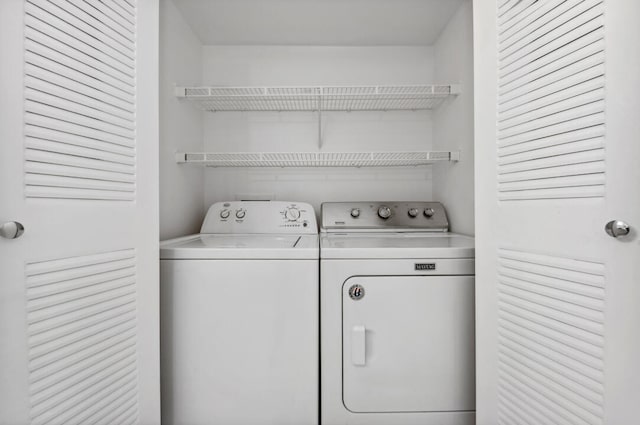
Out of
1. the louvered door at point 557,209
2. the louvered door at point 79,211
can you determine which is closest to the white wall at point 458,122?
the louvered door at point 557,209

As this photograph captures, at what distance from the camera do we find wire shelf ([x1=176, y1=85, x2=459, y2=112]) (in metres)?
1.89

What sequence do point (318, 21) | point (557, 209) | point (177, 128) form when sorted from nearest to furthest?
point (557, 209) < point (177, 128) < point (318, 21)

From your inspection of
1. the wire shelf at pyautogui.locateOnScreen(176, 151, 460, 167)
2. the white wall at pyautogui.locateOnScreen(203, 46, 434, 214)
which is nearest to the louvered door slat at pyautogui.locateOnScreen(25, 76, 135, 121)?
the wire shelf at pyautogui.locateOnScreen(176, 151, 460, 167)

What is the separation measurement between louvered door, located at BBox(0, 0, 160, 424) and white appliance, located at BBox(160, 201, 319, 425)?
0.35 feet

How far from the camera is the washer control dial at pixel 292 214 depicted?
205cm

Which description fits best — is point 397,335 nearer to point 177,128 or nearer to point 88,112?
point 88,112

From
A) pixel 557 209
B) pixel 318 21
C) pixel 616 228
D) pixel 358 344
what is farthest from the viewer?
A: pixel 318 21

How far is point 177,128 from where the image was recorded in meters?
1.89

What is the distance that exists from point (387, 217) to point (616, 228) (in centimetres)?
A: 129

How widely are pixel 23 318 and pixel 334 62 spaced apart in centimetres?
212

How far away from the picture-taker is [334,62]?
2.29 meters

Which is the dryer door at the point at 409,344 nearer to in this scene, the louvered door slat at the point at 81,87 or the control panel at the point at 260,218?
the control panel at the point at 260,218

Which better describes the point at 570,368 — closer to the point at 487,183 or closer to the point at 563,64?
the point at 487,183

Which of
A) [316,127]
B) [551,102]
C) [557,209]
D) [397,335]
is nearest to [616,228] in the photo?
[557,209]
